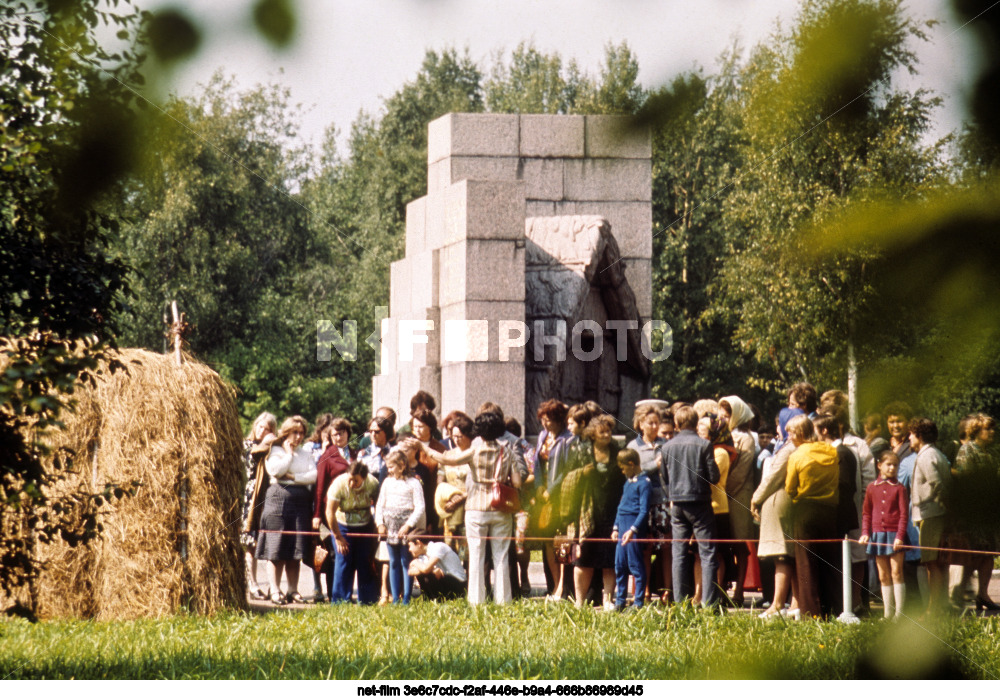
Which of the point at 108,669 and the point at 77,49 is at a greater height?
the point at 77,49

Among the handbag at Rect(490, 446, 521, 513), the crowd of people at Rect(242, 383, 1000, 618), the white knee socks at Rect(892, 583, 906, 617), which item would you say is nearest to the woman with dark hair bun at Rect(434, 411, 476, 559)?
the crowd of people at Rect(242, 383, 1000, 618)

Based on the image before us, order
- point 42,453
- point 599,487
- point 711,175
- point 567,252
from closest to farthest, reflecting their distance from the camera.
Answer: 1. point 711,175
2. point 599,487
3. point 42,453
4. point 567,252

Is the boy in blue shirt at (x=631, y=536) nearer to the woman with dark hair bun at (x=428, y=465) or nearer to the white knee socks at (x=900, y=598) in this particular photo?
the woman with dark hair bun at (x=428, y=465)

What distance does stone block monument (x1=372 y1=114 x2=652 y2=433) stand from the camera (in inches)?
372

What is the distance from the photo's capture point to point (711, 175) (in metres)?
0.99

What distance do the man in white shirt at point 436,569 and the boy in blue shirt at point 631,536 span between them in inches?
46.7

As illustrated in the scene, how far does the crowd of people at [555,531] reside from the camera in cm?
538

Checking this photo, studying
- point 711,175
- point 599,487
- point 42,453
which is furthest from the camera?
point 42,453

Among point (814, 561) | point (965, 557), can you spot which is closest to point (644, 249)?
point (814, 561)

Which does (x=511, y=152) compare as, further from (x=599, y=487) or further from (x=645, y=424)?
(x=599, y=487)

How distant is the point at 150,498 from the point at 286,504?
1.61m

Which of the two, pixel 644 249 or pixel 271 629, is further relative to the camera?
pixel 644 249

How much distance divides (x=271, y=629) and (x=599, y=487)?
3.68m

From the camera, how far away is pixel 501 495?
21.8ft
